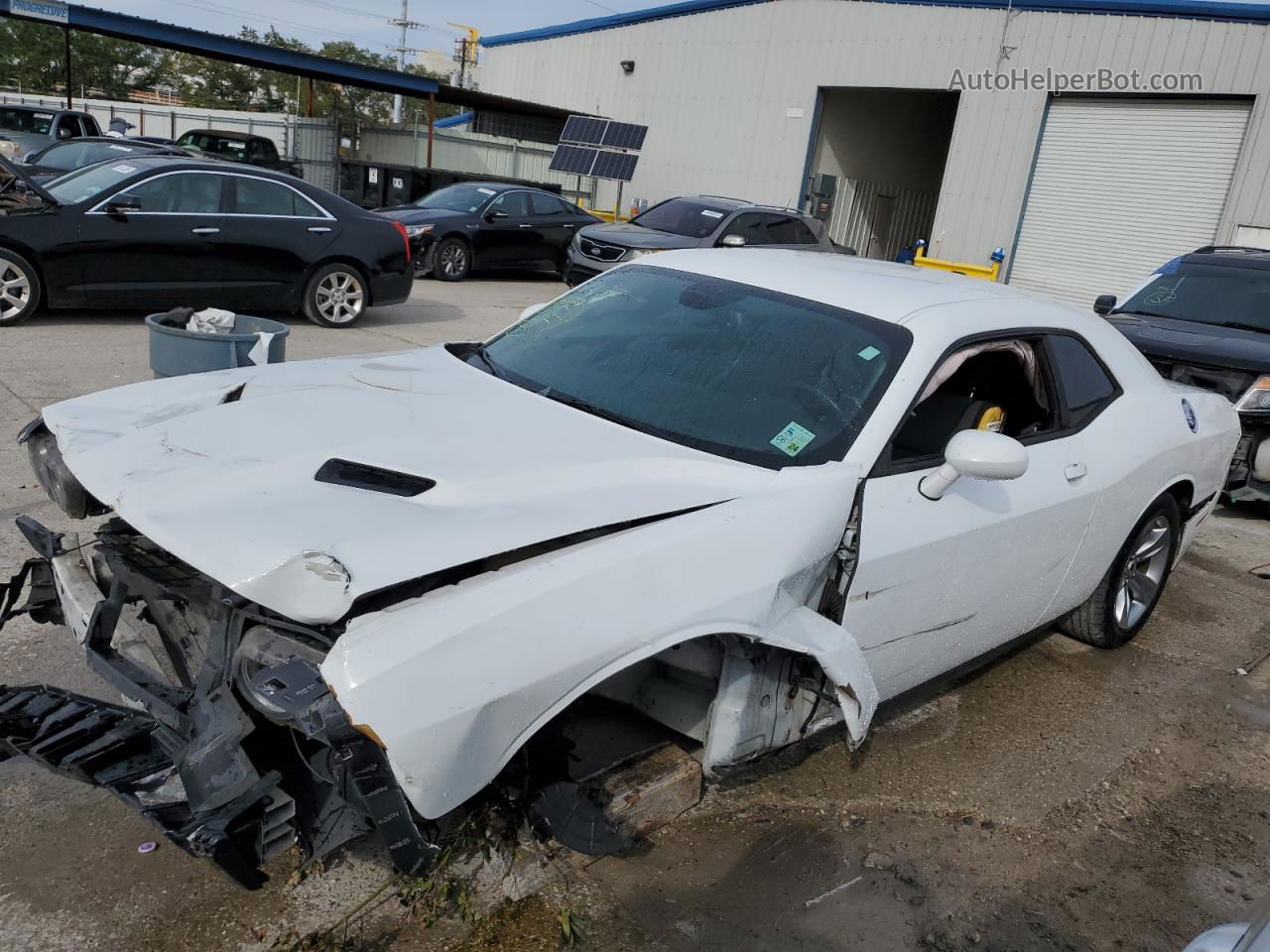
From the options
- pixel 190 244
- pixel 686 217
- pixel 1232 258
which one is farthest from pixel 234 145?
pixel 1232 258

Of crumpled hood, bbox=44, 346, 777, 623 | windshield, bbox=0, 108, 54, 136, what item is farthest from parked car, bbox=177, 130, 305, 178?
crumpled hood, bbox=44, 346, 777, 623

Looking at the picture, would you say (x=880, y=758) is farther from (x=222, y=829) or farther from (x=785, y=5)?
(x=785, y=5)

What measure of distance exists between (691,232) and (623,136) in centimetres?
709

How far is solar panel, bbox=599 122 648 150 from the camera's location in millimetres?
19625

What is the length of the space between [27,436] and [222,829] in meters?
1.72

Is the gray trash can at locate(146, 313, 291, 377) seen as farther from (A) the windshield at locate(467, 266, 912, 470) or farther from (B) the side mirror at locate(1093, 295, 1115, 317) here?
(B) the side mirror at locate(1093, 295, 1115, 317)

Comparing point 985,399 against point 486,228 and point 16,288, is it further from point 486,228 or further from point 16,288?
point 486,228

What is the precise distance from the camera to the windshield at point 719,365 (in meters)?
3.14

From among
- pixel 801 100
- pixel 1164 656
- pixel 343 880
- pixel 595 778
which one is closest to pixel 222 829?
pixel 343 880

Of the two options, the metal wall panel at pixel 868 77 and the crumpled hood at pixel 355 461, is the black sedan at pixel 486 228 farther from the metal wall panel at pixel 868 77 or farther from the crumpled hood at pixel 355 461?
the crumpled hood at pixel 355 461

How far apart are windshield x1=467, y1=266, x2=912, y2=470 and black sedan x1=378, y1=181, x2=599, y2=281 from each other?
11.0m

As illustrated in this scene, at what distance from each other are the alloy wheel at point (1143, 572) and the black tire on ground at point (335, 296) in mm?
7927

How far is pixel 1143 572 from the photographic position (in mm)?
4848

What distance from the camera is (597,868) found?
9.66 feet
